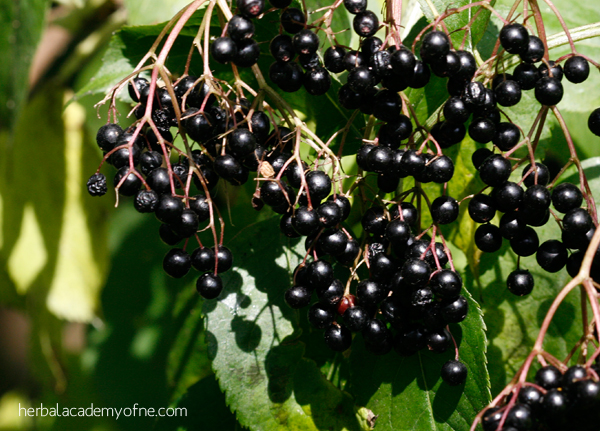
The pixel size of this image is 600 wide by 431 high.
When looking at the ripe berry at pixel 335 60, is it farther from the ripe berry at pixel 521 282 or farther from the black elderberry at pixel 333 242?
the ripe berry at pixel 521 282

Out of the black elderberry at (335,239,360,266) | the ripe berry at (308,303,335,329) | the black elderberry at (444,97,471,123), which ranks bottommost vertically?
the ripe berry at (308,303,335,329)

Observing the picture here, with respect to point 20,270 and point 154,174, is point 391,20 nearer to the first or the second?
point 154,174

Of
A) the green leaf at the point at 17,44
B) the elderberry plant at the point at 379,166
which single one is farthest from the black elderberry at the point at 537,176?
the green leaf at the point at 17,44

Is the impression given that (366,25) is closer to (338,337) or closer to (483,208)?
(483,208)

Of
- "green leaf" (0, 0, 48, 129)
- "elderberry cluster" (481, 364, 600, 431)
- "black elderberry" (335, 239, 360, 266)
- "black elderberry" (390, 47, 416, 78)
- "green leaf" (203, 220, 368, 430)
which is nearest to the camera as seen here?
"elderberry cluster" (481, 364, 600, 431)

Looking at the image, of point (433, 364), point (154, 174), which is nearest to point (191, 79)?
point (154, 174)

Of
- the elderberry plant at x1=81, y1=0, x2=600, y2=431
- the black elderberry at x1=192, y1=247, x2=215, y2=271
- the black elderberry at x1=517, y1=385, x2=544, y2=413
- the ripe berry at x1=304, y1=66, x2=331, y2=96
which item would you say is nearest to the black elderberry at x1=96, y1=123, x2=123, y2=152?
the elderberry plant at x1=81, y1=0, x2=600, y2=431

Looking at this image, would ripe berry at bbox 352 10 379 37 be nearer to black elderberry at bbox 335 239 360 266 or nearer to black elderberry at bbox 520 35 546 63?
black elderberry at bbox 520 35 546 63
